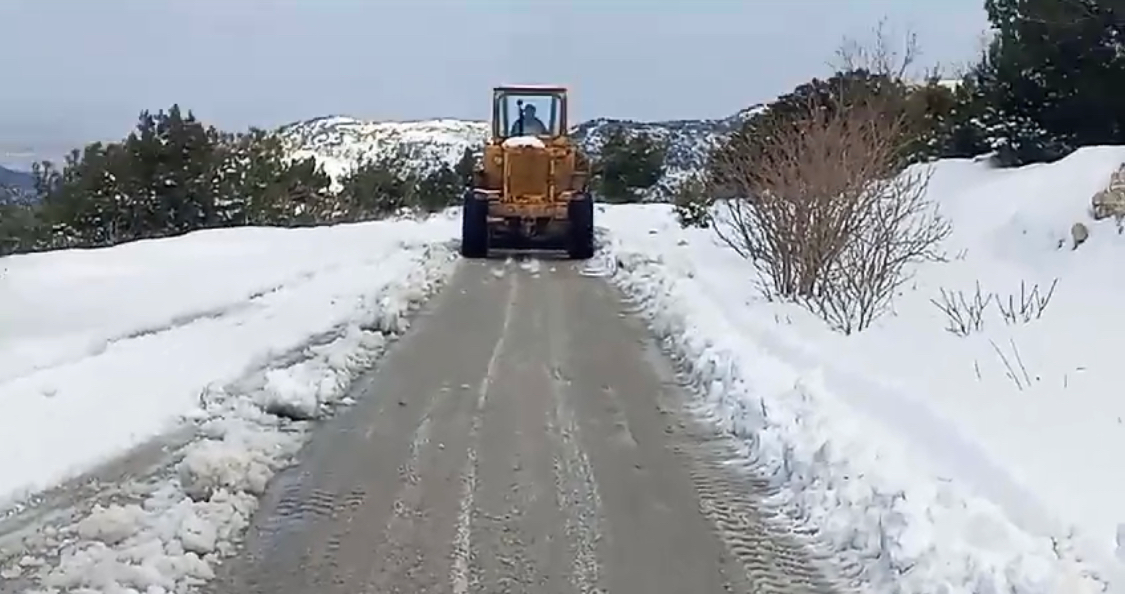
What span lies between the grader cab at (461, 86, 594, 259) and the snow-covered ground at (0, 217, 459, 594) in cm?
123

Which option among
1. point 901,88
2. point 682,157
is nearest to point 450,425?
point 901,88

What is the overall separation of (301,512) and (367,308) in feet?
24.3

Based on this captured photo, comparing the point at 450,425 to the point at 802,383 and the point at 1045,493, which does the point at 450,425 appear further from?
the point at 1045,493

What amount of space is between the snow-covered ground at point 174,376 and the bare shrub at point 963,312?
4.78m

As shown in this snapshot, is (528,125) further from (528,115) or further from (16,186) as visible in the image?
(16,186)

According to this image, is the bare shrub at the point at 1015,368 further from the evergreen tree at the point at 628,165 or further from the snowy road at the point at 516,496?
the evergreen tree at the point at 628,165

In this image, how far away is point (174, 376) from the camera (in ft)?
31.6

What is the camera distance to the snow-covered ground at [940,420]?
16.2ft

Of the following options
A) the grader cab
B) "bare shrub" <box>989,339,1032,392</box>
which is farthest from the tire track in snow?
the grader cab

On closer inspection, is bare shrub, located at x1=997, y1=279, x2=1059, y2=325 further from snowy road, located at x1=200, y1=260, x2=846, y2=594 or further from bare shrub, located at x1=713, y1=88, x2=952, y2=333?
snowy road, located at x1=200, y1=260, x2=846, y2=594

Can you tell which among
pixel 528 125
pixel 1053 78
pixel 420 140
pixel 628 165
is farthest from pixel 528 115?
pixel 420 140

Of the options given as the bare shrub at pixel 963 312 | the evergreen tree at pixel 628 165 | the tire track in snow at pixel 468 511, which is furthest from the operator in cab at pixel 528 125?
the evergreen tree at pixel 628 165

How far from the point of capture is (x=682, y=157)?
48375mm

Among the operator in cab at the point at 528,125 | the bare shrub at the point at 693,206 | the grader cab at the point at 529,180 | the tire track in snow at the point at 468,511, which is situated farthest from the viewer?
the bare shrub at the point at 693,206
